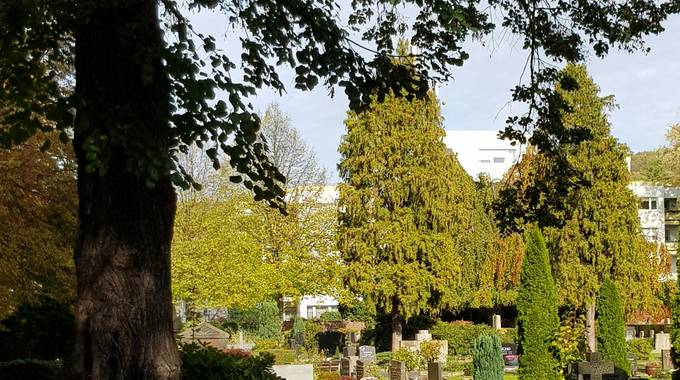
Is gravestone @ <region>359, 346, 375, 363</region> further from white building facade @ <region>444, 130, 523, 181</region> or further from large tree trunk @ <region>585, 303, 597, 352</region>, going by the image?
white building facade @ <region>444, 130, 523, 181</region>

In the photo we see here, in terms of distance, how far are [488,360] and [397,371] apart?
12.3 ft

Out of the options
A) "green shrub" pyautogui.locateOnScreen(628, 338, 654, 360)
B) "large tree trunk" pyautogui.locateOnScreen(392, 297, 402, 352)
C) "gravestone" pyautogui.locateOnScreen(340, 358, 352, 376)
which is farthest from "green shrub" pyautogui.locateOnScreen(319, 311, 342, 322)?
"gravestone" pyautogui.locateOnScreen(340, 358, 352, 376)

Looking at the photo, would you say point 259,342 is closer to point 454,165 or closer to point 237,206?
point 237,206

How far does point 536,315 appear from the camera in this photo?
20797 millimetres

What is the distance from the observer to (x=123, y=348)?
5406 millimetres

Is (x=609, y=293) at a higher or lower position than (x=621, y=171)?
lower

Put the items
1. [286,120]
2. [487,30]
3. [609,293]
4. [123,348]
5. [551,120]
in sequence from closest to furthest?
[123,348] < [487,30] < [551,120] < [609,293] < [286,120]

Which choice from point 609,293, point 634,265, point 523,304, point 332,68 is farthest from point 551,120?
point 634,265

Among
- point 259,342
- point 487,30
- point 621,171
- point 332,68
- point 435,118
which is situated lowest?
point 259,342

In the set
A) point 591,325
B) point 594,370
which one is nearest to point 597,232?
point 591,325

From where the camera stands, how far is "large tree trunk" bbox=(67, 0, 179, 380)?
541 centimetres

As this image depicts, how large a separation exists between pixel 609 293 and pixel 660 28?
19.0 m

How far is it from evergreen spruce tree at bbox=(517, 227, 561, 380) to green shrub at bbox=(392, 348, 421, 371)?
556 cm

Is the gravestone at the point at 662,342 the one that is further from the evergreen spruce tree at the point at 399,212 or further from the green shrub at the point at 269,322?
the green shrub at the point at 269,322
